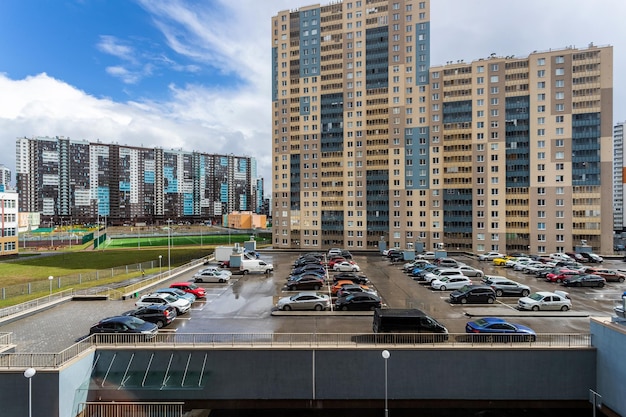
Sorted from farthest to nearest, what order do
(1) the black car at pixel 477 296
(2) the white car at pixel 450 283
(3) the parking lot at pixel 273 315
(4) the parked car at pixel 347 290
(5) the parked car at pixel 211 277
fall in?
1. (5) the parked car at pixel 211 277
2. (2) the white car at pixel 450 283
3. (4) the parked car at pixel 347 290
4. (1) the black car at pixel 477 296
5. (3) the parking lot at pixel 273 315

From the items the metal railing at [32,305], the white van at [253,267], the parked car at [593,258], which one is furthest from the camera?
the parked car at [593,258]

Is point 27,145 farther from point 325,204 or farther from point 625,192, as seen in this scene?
point 625,192

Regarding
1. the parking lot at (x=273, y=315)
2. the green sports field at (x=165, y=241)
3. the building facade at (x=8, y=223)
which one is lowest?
the green sports field at (x=165, y=241)

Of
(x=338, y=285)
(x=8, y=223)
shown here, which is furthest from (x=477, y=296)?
(x=8, y=223)

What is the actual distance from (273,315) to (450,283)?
52.8 ft

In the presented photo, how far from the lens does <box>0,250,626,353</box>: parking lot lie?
20000mm

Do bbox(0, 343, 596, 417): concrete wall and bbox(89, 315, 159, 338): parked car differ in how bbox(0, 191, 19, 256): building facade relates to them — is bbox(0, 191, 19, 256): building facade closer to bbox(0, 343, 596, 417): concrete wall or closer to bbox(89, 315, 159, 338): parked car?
bbox(89, 315, 159, 338): parked car

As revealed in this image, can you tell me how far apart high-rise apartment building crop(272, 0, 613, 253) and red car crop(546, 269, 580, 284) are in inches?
1079

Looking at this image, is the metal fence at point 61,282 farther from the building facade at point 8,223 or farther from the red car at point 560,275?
the red car at point 560,275

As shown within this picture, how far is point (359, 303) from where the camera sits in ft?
78.3

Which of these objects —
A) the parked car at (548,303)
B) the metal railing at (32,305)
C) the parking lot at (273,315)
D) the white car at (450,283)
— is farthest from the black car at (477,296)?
the metal railing at (32,305)

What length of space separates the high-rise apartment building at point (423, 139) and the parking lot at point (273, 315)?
30657 millimetres

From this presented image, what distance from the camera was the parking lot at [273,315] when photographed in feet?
65.6

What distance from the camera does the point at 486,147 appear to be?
207ft
